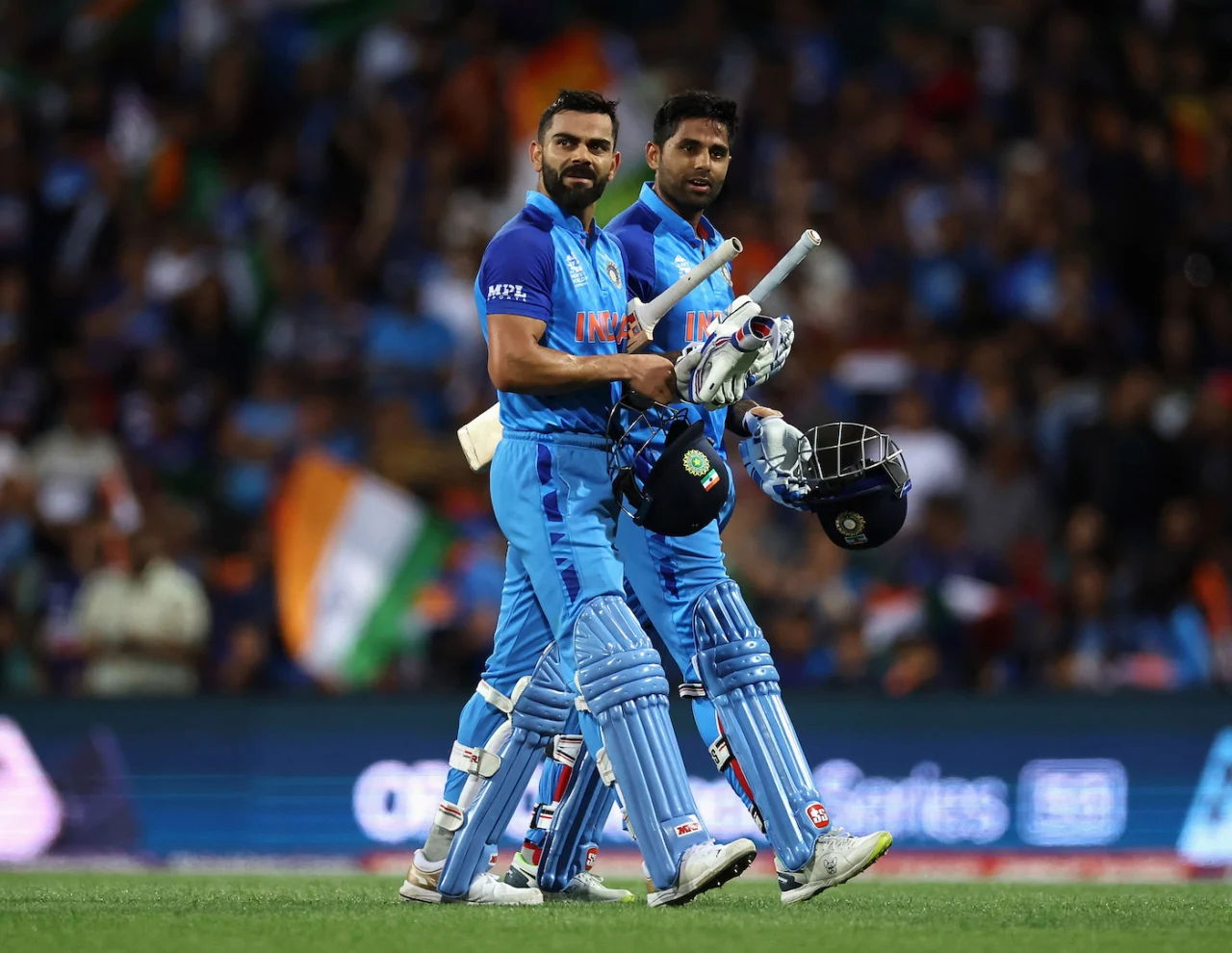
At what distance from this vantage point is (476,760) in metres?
6.77

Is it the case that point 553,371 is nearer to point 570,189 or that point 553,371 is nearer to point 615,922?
point 570,189

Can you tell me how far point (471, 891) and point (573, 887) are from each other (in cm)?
54

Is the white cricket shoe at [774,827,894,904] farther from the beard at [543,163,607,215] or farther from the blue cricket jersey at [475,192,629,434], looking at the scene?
the beard at [543,163,607,215]

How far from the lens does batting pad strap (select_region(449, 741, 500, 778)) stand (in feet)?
22.1

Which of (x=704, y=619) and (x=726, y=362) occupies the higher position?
(x=726, y=362)

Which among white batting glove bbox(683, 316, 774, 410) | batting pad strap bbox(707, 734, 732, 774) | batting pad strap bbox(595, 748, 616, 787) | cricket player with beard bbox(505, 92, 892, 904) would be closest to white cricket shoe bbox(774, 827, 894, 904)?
cricket player with beard bbox(505, 92, 892, 904)

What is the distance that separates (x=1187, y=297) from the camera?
1348 cm

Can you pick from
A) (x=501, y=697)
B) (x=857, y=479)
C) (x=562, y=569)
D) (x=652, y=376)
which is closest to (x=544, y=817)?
(x=501, y=697)

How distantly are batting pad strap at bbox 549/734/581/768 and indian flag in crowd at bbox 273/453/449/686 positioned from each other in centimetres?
572

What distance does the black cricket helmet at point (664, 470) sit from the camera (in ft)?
20.4

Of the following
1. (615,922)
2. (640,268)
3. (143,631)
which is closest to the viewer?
(615,922)

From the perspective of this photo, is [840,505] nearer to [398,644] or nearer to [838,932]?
[838,932]

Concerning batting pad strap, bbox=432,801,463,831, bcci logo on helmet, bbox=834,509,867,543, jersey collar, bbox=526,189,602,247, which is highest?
jersey collar, bbox=526,189,602,247

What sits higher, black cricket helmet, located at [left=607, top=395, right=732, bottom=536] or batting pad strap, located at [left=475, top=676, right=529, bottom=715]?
black cricket helmet, located at [left=607, top=395, right=732, bottom=536]
